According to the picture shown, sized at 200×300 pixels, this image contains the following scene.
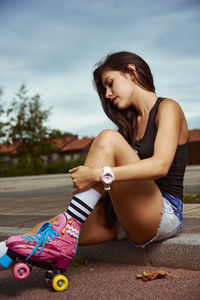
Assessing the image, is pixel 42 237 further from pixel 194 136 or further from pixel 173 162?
pixel 194 136

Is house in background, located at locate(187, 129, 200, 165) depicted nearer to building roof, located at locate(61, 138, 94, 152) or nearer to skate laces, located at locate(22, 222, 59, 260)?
building roof, located at locate(61, 138, 94, 152)

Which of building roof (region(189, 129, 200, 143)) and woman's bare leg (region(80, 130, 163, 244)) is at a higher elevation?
woman's bare leg (region(80, 130, 163, 244))

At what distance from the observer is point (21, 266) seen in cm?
223

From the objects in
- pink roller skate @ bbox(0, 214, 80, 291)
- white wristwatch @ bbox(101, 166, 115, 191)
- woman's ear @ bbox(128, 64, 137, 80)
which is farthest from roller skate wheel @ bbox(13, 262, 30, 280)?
woman's ear @ bbox(128, 64, 137, 80)

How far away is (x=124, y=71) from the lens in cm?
274

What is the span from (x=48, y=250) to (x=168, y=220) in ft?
2.68

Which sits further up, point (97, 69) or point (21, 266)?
point (97, 69)

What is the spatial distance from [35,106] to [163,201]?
36.7m

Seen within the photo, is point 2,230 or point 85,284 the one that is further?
point 2,230

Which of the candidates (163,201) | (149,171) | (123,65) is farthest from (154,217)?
(123,65)

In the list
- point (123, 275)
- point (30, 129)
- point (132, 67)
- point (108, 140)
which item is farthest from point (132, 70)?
point (30, 129)

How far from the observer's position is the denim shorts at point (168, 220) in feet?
8.39

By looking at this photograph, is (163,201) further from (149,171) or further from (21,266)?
(21,266)

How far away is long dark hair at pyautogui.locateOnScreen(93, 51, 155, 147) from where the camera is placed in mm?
2738
